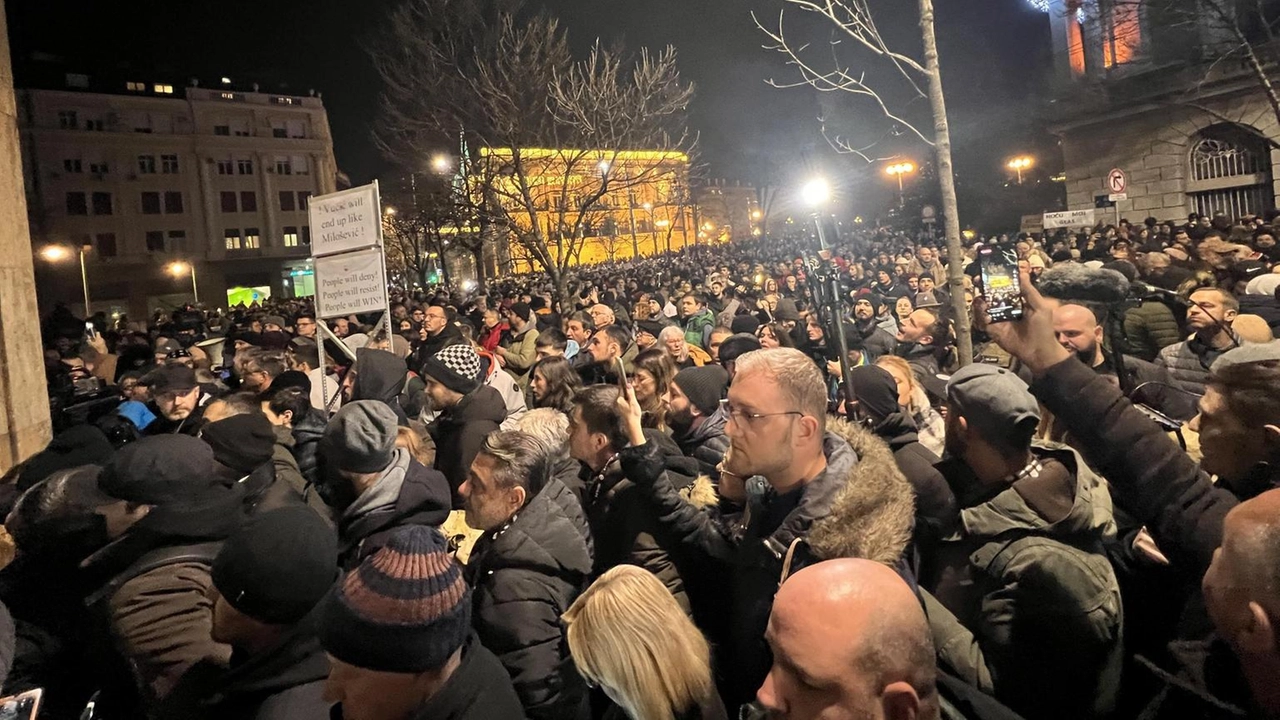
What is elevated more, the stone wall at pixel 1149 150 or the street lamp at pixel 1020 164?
the street lamp at pixel 1020 164

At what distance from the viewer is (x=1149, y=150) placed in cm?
2602

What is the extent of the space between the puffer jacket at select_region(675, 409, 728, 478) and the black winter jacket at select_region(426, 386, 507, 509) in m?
1.26

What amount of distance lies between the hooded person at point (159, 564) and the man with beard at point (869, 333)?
19.6 feet

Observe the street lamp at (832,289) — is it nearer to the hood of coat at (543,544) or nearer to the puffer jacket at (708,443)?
the puffer jacket at (708,443)

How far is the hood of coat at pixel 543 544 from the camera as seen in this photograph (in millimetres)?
2760

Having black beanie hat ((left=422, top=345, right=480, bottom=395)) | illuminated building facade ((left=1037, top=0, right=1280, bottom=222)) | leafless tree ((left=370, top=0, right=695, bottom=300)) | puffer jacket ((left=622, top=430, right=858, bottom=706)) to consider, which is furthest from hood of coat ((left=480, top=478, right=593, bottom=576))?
illuminated building facade ((left=1037, top=0, right=1280, bottom=222))

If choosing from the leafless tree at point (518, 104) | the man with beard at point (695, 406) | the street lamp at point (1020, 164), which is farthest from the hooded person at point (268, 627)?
the street lamp at point (1020, 164)

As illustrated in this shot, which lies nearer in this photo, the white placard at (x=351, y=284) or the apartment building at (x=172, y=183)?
the white placard at (x=351, y=284)

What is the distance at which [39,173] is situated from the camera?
53781mm

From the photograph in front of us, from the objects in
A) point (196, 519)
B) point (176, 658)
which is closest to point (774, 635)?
point (176, 658)

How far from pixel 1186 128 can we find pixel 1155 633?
94.5 ft

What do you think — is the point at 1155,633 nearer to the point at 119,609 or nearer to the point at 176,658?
the point at 176,658

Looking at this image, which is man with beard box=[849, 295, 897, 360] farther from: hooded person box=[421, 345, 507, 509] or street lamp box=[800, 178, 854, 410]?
hooded person box=[421, 345, 507, 509]

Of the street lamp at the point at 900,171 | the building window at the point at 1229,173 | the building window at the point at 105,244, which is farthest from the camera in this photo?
the building window at the point at 105,244
